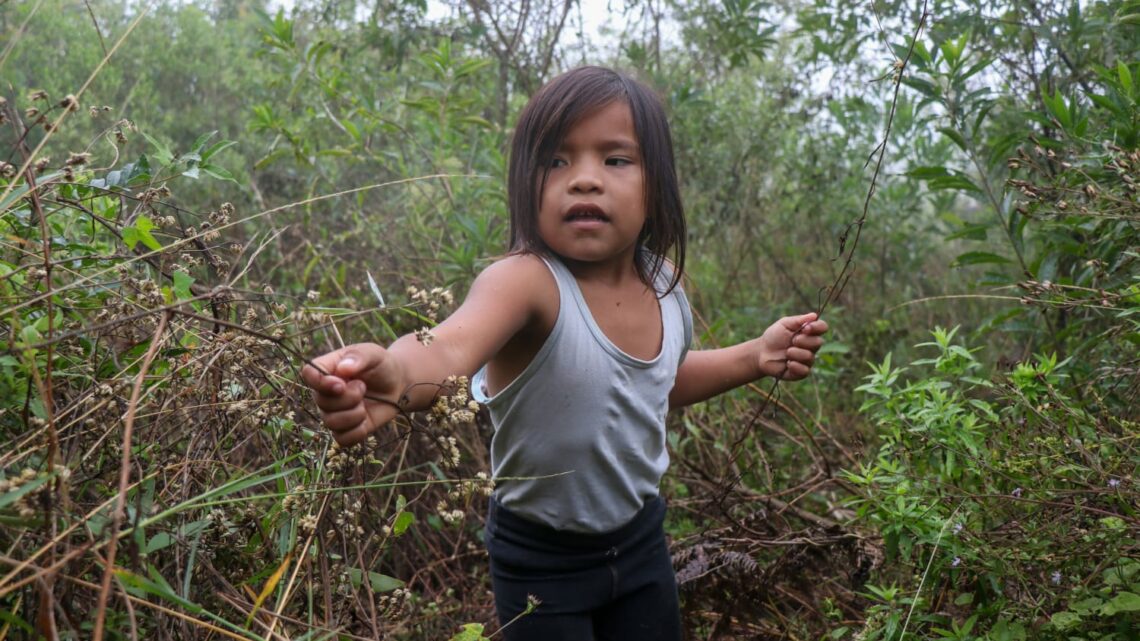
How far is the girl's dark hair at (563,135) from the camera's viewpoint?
2203 millimetres

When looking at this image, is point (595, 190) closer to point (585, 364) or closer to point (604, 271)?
point (604, 271)

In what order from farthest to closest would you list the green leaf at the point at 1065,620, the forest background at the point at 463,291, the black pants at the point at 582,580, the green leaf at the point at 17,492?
1. the black pants at the point at 582,580
2. the green leaf at the point at 1065,620
3. the forest background at the point at 463,291
4. the green leaf at the point at 17,492

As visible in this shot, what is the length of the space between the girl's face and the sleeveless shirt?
0.25ft

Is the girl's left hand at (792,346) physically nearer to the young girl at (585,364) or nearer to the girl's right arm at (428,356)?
the young girl at (585,364)

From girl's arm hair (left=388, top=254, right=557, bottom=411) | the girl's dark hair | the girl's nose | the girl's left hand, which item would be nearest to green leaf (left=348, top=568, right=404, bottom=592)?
girl's arm hair (left=388, top=254, right=557, bottom=411)

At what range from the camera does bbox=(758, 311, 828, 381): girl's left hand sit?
2449 mm

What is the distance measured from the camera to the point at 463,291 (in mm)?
3812

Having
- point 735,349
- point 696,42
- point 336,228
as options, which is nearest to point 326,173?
point 336,228

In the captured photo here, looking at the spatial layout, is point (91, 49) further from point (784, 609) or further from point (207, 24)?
point (784, 609)

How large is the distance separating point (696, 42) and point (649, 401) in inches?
111

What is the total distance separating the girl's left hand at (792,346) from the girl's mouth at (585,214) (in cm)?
54

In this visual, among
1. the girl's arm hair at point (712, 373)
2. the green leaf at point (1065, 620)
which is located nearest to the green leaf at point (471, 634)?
the girl's arm hair at point (712, 373)

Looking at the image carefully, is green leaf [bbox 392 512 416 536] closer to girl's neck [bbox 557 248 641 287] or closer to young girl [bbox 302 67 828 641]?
young girl [bbox 302 67 828 641]

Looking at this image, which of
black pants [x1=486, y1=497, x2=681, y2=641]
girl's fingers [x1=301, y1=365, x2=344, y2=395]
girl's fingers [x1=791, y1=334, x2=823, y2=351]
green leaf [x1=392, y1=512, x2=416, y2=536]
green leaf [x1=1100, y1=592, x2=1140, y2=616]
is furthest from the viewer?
girl's fingers [x1=791, y1=334, x2=823, y2=351]
